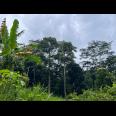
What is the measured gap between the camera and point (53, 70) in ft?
18.7

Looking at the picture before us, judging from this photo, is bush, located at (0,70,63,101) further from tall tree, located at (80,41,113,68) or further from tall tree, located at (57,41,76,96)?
tall tree, located at (80,41,113,68)

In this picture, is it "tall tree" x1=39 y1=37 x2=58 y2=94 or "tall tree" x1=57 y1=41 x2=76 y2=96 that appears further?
"tall tree" x1=39 y1=37 x2=58 y2=94

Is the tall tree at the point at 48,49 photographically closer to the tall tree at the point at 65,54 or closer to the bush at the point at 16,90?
the tall tree at the point at 65,54

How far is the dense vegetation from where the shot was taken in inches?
185

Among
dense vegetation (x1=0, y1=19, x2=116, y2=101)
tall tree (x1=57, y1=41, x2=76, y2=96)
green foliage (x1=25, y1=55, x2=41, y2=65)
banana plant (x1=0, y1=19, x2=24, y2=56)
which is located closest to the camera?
dense vegetation (x1=0, y1=19, x2=116, y2=101)

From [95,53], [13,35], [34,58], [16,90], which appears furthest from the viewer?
[95,53]

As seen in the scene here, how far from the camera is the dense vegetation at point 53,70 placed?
4707 millimetres

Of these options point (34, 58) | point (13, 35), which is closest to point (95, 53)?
point (34, 58)

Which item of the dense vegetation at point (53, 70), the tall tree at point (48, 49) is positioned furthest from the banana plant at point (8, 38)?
the tall tree at point (48, 49)

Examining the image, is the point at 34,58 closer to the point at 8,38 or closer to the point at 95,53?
the point at 8,38

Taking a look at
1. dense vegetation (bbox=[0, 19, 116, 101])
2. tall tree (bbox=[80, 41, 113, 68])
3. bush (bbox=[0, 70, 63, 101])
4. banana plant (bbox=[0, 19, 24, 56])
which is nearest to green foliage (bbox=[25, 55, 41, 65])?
dense vegetation (bbox=[0, 19, 116, 101])

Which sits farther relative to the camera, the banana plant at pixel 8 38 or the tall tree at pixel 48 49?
the tall tree at pixel 48 49
